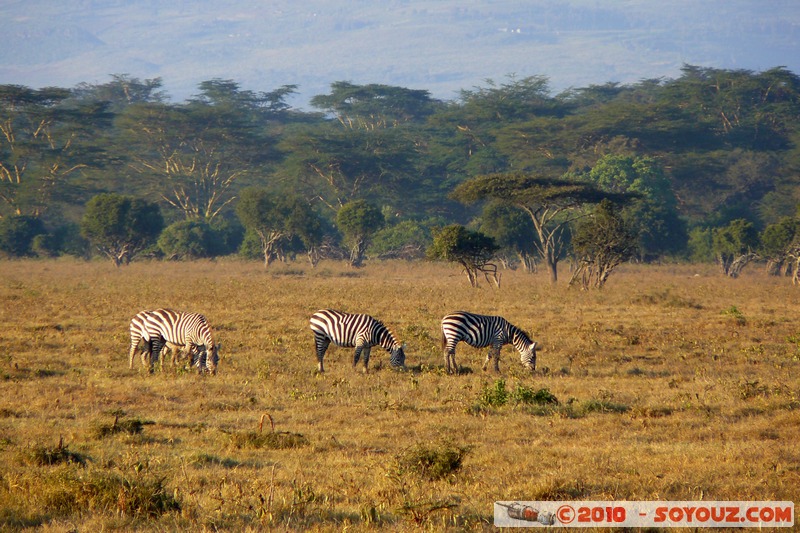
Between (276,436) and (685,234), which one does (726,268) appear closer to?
(685,234)

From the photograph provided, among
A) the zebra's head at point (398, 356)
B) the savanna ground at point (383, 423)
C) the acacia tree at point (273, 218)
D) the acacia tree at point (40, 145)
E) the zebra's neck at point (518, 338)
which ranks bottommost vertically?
the savanna ground at point (383, 423)

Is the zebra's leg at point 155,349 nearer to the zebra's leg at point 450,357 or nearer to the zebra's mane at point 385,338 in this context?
the zebra's mane at point 385,338

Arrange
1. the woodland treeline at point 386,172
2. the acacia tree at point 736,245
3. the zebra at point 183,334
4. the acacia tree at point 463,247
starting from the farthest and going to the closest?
1. the woodland treeline at point 386,172
2. the acacia tree at point 736,245
3. the acacia tree at point 463,247
4. the zebra at point 183,334

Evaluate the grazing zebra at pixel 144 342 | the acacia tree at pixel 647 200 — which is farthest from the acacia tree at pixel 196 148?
the grazing zebra at pixel 144 342

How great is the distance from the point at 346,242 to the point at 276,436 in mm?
39781

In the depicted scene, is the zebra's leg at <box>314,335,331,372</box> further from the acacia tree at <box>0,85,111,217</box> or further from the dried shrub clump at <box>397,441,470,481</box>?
the acacia tree at <box>0,85,111,217</box>

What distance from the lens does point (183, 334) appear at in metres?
15.8

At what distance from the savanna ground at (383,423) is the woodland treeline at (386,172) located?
23808 mm

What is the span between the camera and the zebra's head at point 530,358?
1608 cm

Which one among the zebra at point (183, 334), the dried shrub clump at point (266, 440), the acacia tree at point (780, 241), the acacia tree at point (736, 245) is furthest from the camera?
the acacia tree at point (736, 245)

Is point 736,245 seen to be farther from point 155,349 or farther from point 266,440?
point 266,440

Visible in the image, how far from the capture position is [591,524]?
7.24 metres

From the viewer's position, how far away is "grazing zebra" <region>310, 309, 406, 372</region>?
15.9 metres

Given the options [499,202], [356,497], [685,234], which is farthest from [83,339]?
[685,234]
